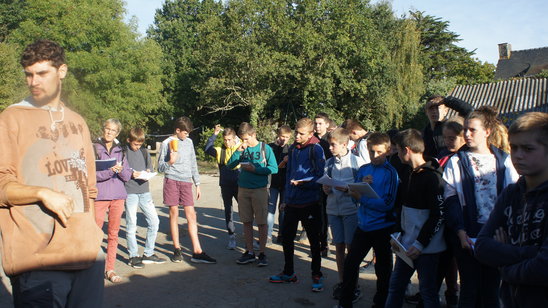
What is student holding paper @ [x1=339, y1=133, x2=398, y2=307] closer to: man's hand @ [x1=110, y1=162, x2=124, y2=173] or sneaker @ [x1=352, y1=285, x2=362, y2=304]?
sneaker @ [x1=352, y1=285, x2=362, y2=304]

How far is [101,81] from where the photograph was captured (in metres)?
31.7

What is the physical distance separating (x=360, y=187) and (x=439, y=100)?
2.15 metres

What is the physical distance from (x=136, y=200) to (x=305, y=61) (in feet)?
84.1

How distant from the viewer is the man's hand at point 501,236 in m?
2.27

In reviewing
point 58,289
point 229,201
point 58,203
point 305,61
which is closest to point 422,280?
point 58,289

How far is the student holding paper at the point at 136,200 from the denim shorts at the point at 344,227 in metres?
2.72

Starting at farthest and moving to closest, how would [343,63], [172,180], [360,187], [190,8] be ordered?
[190,8], [343,63], [172,180], [360,187]

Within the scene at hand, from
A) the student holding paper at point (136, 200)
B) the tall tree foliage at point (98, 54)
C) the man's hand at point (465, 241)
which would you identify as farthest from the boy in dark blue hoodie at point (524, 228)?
the tall tree foliage at point (98, 54)

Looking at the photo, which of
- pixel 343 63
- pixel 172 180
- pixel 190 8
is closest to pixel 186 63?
pixel 190 8

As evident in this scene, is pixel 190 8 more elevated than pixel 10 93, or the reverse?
pixel 190 8

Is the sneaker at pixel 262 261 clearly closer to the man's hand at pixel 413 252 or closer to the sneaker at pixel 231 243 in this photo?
the sneaker at pixel 231 243

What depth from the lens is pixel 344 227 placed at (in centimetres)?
488

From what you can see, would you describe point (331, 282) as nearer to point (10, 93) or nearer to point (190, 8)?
point (10, 93)

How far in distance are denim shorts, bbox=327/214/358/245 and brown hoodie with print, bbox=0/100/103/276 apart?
9.70 ft
